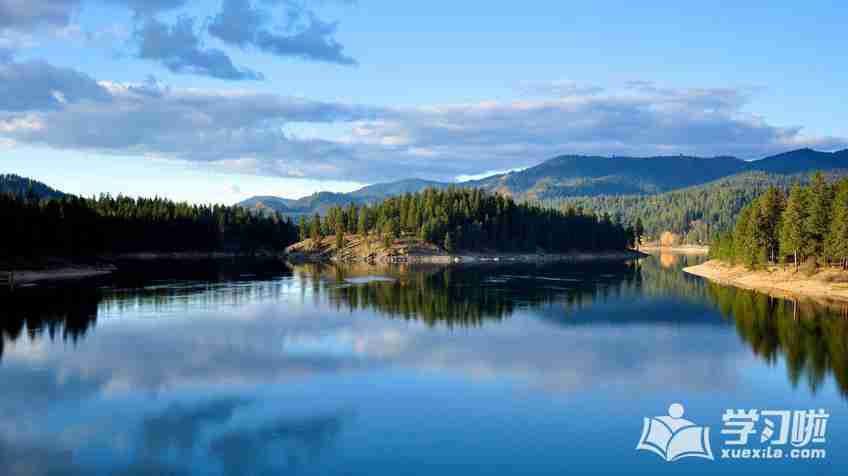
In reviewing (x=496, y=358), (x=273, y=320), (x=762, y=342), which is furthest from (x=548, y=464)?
(x=273, y=320)

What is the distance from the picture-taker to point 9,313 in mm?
70000

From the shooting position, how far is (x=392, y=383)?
1646 inches

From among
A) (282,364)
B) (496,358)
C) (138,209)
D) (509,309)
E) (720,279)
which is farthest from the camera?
(138,209)

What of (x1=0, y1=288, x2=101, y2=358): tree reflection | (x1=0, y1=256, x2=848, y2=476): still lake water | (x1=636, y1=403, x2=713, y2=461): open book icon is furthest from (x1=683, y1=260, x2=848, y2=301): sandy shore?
(x1=0, y1=288, x2=101, y2=358): tree reflection

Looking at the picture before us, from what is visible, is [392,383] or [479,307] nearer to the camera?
[392,383]

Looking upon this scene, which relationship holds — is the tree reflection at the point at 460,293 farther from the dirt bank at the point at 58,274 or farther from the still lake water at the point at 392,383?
the dirt bank at the point at 58,274

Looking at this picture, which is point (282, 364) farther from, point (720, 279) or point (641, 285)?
point (720, 279)

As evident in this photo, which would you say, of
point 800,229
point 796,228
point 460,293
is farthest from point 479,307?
point 800,229

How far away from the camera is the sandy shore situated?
86.8m

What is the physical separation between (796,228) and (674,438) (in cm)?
7260

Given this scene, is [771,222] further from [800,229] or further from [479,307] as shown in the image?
[479,307]

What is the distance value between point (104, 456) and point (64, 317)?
45.5m

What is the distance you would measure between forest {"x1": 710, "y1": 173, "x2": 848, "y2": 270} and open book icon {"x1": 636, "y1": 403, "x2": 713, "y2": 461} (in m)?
60.5

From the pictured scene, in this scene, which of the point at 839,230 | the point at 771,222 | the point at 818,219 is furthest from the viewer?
the point at 771,222
